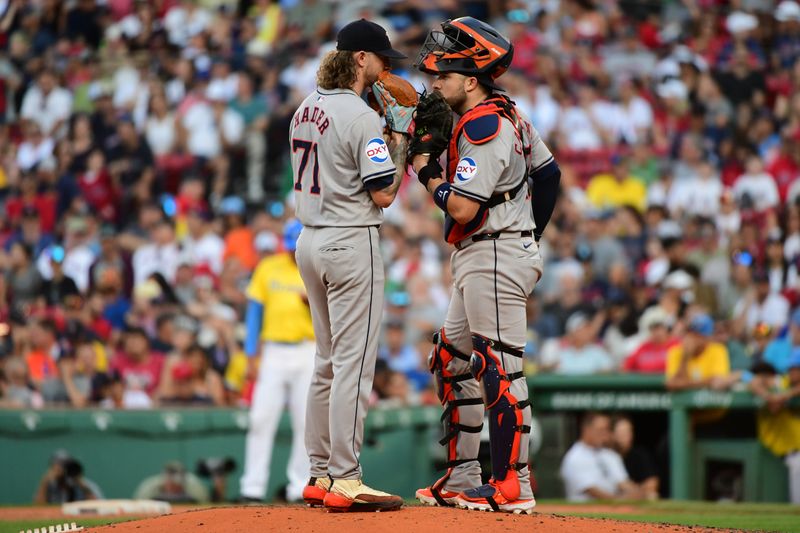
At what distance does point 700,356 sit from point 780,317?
6.32 ft

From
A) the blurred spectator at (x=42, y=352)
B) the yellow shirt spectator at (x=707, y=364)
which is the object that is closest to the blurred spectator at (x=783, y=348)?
the yellow shirt spectator at (x=707, y=364)

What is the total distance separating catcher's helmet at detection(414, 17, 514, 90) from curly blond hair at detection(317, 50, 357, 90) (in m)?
0.40

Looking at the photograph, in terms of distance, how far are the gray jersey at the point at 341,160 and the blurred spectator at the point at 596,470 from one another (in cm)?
491

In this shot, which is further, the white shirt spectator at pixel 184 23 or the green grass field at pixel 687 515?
the white shirt spectator at pixel 184 23

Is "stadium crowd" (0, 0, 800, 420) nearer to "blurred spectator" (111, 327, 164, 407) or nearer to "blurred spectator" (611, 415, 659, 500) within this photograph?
"blurred spectator" (111, 327, 164, 407)

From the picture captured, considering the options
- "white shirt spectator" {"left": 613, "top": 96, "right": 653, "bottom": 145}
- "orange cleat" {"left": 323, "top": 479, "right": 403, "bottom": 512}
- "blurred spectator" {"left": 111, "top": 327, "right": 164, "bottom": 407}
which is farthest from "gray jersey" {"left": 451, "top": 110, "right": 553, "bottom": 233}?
"white shirt spectator" {"left": 613, "top": 96, "right": 653, "bottom": 145}

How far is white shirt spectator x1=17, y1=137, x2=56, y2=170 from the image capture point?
17.2 meters

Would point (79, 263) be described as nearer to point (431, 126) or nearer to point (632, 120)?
point (632, 120)

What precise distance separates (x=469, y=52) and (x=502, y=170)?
63cm

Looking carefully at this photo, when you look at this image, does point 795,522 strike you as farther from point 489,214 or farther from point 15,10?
point 15,10

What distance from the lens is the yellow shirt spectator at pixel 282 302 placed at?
32.7 ft

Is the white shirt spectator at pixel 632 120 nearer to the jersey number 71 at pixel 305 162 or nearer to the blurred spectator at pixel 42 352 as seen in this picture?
the blurred spectator at pixel 42 352

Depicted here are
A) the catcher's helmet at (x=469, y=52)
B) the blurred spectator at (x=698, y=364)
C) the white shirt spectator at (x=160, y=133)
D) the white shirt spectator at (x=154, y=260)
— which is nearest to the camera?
the catcher's helmet at (x=469, y=52)

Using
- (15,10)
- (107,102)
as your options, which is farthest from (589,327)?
(15,10)
